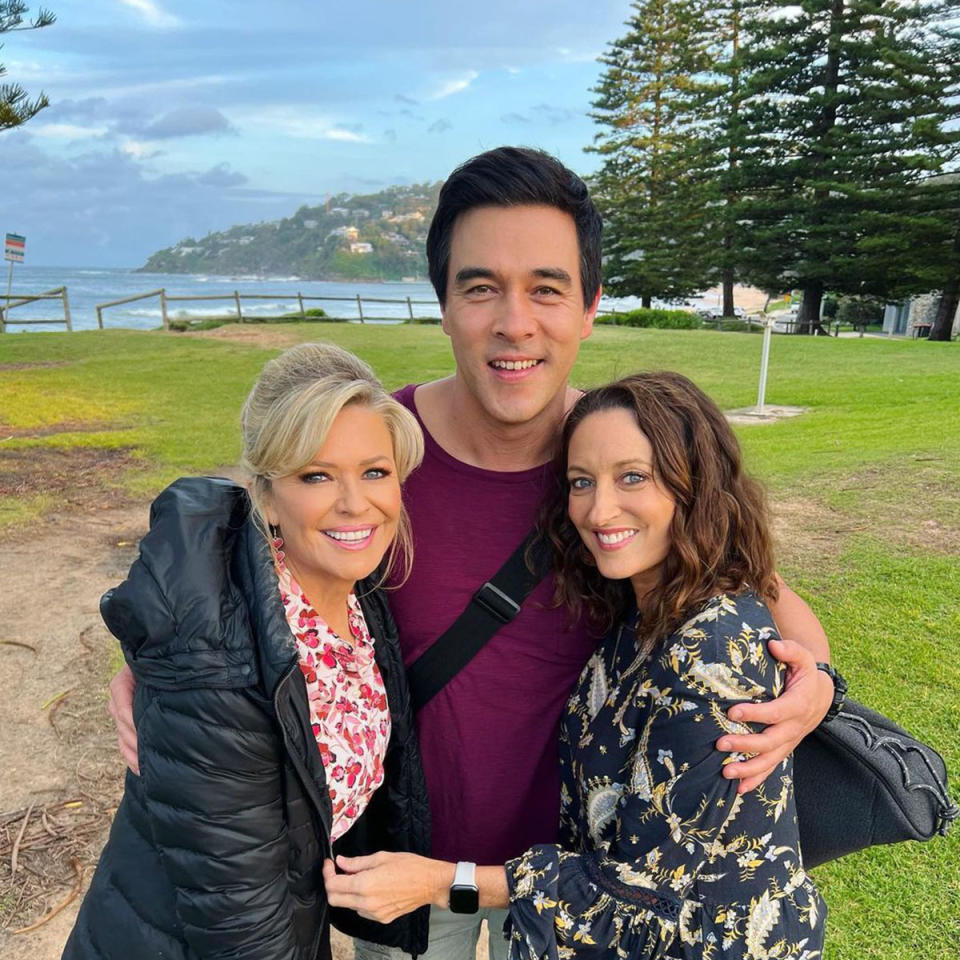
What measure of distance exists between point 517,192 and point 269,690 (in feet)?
3.83

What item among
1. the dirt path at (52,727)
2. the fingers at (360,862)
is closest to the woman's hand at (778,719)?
the fingers at (360,862)

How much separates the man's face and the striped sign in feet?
78.2

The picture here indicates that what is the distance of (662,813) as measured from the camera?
133cm

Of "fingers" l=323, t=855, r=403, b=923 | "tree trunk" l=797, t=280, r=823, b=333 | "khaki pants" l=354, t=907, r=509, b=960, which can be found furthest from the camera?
"tree trunk" l=797, t=280, r=823, b=333

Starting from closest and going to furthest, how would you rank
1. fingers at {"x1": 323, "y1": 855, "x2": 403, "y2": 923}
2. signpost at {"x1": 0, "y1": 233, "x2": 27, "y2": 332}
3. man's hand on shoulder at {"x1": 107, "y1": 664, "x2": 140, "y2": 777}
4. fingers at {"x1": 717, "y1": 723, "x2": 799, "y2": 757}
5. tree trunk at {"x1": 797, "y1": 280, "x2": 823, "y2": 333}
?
fingers at {"x1": 717, "y1": 723, "x2": 799, "y2": 757} → fingers at {"x1": 323, "y1": 855, "x2": 403, "y2": 923} → man's hand on shoulder at {"x1": 107, "y1": 664, "x2": 140, "y2": 777} → signpost at {"x1": 0, "y1": 233, "x2": 27, "y2": 332} → tree trunk at {"x1": 797, "y1": 280, "x2": 823, "y2": 333}

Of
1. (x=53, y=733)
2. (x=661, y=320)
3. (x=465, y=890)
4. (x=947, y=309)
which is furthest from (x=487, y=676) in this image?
(x=947, y=309)

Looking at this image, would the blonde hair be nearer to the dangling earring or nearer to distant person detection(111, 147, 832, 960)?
the dangling earring

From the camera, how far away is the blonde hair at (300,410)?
1.58 m

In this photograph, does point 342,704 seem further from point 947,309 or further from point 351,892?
point 947,309

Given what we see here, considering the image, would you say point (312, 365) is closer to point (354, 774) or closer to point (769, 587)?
point (354, 774)

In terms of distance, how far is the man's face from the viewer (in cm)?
183

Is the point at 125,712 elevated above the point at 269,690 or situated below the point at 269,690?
below

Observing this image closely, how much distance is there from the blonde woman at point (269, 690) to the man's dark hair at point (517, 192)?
0.45 m

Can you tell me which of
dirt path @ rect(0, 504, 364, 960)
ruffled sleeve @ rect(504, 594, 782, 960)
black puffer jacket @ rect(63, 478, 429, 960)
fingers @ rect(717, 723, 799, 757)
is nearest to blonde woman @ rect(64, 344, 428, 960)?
black puffer jacket @ rect(63, 478, 429, 960)
